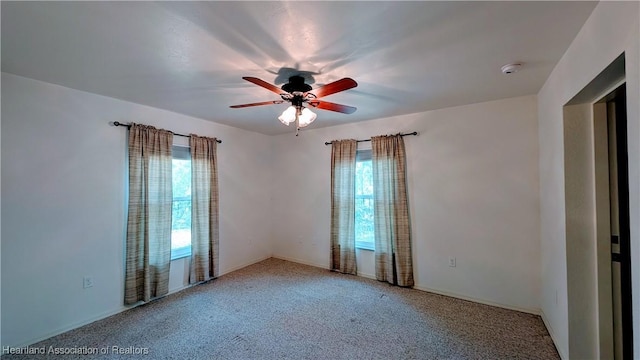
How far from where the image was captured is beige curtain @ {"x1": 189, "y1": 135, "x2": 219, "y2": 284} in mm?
3582

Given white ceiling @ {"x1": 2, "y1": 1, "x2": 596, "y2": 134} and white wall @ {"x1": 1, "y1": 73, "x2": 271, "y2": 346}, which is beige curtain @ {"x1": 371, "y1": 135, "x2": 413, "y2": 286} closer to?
white ceiling @ {"x1": 2, "y1": 1, "x2": 596, "y2": 134}

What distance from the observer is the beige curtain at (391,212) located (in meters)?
3.51

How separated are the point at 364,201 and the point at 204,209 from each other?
2403 mm

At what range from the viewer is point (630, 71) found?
1.10 meters

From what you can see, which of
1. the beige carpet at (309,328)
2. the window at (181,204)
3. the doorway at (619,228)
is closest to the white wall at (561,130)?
the doorway at (619,228)

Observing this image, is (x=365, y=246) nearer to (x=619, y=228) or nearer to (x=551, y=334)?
(x=551, y=334)

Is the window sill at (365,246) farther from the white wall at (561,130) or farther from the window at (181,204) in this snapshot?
the window at (181,204)

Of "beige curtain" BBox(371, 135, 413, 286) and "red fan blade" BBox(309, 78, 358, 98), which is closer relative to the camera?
"red fan blade" BBox(309, 78, 358, 98)

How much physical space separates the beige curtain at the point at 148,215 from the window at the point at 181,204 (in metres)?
0.24

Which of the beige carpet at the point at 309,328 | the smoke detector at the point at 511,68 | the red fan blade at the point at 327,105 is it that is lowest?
the beige carpet at the point at 309,328

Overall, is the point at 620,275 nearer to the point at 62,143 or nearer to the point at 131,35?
the point at 131,35

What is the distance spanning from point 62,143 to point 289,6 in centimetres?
266

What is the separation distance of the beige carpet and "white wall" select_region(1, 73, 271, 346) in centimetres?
28

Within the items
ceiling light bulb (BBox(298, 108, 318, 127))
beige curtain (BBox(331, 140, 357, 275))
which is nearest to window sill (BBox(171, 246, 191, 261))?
beige curtain (BBox(331, 140, 357, 275))
